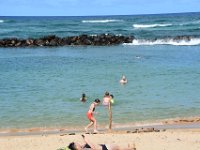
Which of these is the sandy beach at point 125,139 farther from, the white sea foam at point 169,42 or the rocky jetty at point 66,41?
the rocky jetty at point 66,41

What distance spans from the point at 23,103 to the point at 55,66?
1305 centimetres

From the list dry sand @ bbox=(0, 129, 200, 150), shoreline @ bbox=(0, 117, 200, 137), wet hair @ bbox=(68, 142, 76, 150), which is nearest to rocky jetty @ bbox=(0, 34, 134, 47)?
shoreline @ bbox=(0, 117, 200, 137)

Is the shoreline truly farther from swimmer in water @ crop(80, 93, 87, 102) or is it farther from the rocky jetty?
the rocky jetty

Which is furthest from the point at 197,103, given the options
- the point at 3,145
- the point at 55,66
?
the point at 55,66

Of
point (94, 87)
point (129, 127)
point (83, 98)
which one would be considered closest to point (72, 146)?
point (129, 127)

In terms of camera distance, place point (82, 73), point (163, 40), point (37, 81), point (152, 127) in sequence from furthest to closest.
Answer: point (163, 40) → point (82, 73) → point (37, 81) → point (152, 127)

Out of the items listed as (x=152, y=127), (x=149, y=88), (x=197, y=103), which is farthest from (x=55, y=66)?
(x=152, y=127)

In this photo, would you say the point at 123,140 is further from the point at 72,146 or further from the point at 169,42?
the point at 169,42

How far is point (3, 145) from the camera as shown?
556 inches

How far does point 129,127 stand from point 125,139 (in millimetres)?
2298

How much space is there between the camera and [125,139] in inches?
562

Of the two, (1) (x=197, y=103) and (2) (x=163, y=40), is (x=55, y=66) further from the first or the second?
(2) (x=163, y=40)

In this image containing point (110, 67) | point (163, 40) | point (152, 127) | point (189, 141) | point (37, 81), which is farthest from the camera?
point (163, 40)

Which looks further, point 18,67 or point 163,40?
point 163,40
